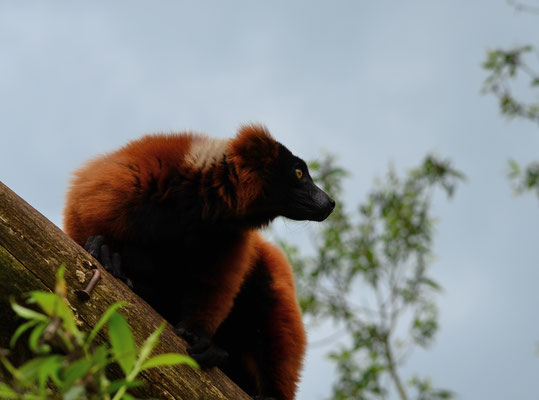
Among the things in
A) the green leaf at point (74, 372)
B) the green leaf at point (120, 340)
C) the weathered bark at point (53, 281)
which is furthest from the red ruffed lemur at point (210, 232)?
the green leaf at point (74, 372)

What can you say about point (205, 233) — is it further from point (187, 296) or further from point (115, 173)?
point (115, 173)

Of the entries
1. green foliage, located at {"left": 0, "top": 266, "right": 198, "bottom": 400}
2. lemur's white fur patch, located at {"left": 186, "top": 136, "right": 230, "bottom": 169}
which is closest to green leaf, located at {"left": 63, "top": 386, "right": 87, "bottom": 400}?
green foliage, located at {"left": 0, "top": 266, "right": 198, "bottom": 400}

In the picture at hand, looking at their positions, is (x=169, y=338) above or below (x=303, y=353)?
below

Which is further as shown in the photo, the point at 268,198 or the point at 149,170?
the point at 268,198

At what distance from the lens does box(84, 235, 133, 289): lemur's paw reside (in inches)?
150

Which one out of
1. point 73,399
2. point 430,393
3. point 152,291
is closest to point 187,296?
point 152,291

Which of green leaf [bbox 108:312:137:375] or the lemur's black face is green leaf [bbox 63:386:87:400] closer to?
green leaf [bbox 108:312:137:375]

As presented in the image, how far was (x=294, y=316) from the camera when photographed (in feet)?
16.3

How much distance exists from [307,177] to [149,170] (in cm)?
147

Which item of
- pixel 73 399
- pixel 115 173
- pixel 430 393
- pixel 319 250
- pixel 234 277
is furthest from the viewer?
pixel 319 250

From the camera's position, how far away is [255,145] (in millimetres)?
4824

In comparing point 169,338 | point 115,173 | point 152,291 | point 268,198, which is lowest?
point 169,338

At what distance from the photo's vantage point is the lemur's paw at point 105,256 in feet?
12.5

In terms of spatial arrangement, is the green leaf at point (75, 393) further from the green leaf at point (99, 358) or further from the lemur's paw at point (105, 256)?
the lemur's paw at point (105, 256)
